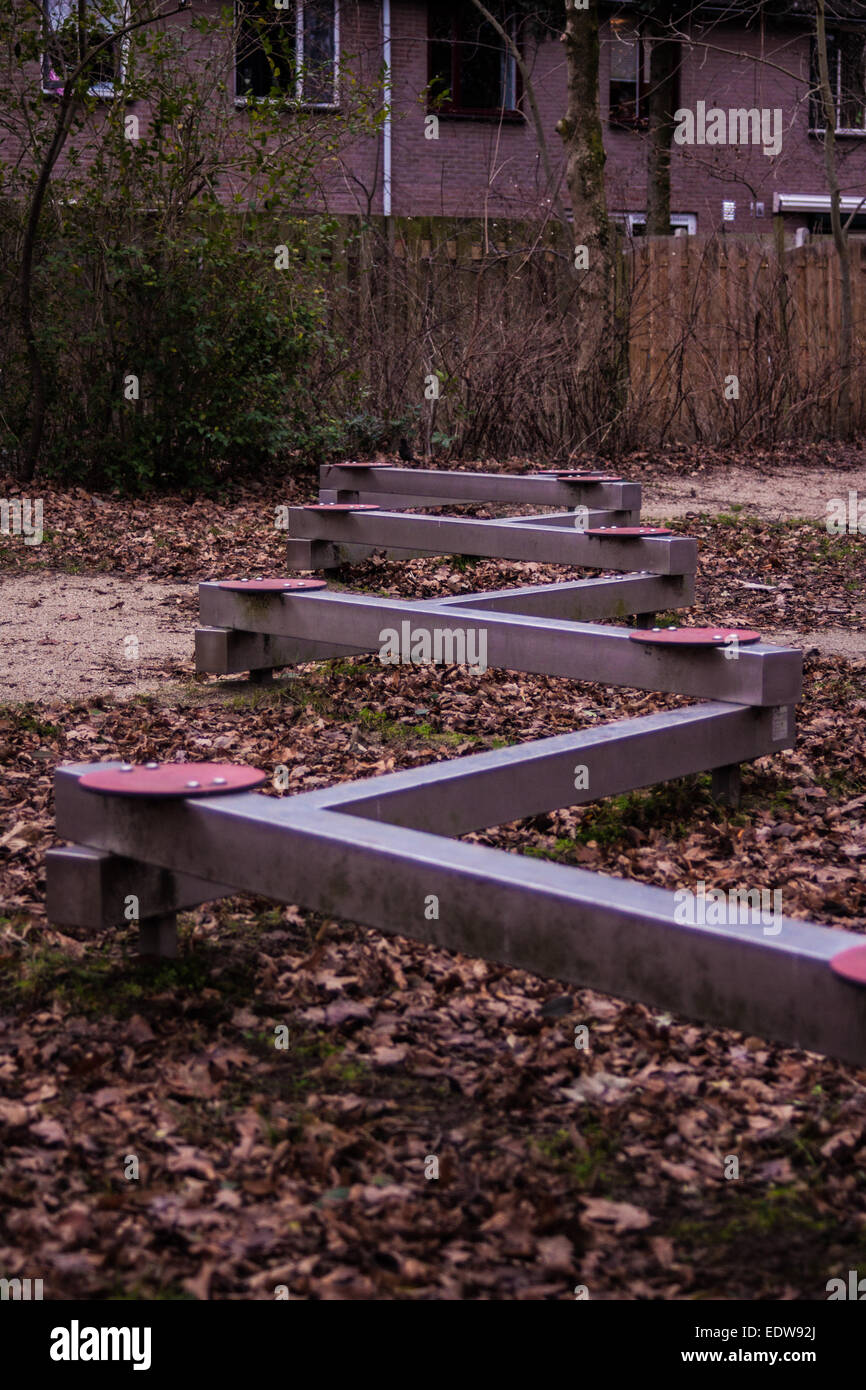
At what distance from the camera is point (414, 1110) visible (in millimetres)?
2713

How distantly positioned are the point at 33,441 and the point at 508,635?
686 cm

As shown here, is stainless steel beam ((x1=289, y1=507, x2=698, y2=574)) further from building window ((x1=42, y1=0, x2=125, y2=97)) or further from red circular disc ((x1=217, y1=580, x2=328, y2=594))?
building window ((x1=42, y1=0, x2=125, y2=97))

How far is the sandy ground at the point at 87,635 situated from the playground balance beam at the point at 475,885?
2.90 metres

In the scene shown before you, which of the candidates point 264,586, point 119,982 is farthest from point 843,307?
point 119,982

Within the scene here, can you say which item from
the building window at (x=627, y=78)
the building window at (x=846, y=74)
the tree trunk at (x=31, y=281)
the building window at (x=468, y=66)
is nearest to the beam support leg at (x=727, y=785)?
the tree trunk at (x=31, y=281)

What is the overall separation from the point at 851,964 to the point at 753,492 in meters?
10.5

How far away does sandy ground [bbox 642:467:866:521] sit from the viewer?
1132cm

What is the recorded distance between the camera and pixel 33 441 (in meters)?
10.7

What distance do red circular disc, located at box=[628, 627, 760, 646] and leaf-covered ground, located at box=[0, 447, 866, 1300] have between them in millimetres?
497

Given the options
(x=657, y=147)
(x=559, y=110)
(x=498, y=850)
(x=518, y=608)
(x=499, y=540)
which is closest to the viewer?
(x=498, y=850)

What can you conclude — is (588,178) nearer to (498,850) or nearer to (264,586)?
(264,586)

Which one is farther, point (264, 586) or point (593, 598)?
point (593, 598)
